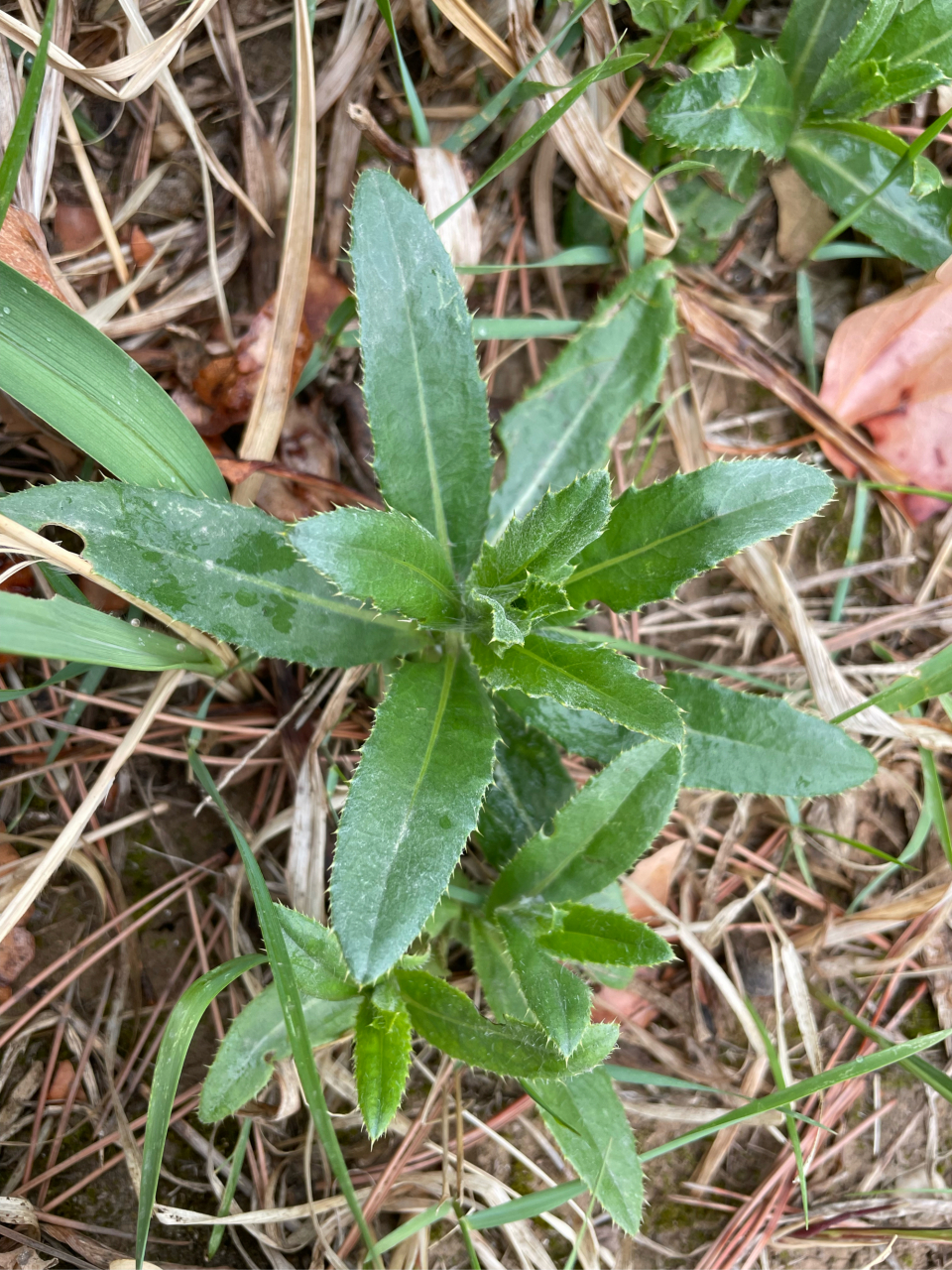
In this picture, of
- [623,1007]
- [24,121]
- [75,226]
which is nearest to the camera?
[24,121]

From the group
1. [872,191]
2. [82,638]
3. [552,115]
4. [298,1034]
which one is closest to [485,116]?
[552,115]

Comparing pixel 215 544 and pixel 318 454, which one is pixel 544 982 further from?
pixel 318 454

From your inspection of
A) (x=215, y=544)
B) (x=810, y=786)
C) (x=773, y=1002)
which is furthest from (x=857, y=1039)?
(x=215, y=544)

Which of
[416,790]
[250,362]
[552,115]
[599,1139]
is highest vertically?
[552,115]

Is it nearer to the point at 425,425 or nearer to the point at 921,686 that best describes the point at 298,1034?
the point at 425,425

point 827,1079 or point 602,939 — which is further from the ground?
Result: point 602,939

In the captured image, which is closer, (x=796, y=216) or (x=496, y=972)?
(x=496, y=972)

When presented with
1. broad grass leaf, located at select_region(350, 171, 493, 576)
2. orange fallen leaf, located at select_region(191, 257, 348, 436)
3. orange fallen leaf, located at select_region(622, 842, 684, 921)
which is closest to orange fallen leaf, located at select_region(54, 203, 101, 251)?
orange fallen leaf, located at select_region(191, 257, 348, 436)

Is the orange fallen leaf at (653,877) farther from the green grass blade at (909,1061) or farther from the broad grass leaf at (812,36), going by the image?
the broad grass leaf at (812,36)
